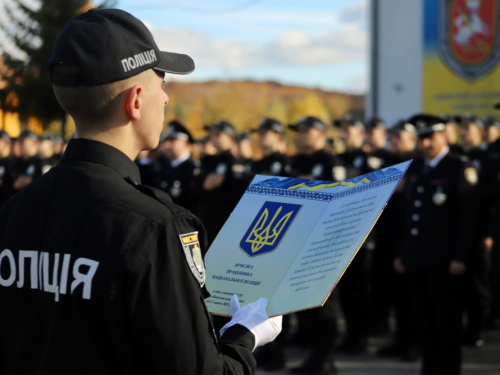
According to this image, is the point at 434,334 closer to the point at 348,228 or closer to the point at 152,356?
the point at 348,228

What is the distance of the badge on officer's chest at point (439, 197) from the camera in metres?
5.21

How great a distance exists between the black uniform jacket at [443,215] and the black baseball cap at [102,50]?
402cm

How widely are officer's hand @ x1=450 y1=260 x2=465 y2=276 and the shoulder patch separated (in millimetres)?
634

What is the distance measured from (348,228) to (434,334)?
387 centimetres

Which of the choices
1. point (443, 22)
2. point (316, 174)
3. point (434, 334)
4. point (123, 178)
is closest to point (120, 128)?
point (123, 178)

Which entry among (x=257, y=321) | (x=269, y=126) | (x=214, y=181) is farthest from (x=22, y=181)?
(x=257, y=321)

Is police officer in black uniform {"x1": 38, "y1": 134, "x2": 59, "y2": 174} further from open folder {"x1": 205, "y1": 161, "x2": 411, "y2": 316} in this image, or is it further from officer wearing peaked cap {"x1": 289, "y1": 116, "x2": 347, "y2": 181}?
open folder {"x1": 205, "y1": 161, "x2": 411, "y2": 316}

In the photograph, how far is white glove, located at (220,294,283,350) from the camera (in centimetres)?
164

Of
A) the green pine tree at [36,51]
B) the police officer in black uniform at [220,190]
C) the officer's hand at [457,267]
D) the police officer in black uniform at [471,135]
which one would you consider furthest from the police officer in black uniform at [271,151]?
the green pine tree at [36,51]

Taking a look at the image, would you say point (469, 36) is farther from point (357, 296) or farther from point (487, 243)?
point (357, 296)

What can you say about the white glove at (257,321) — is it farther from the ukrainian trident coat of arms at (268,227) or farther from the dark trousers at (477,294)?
the dark trousers at (477,294)

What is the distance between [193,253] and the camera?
1423 millimetres

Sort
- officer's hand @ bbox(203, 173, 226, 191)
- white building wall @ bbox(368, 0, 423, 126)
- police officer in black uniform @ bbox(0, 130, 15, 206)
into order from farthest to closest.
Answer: police officer in black uniform @ bbox(0, 130, 15, 206)
white building wall @ bbox(368, 0, 423, 126)
officer's hand @ bbox(203, 173, 226, 191)

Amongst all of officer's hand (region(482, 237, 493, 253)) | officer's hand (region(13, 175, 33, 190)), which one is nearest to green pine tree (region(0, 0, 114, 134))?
officer's hand (region(13, 175, 33, 190))
